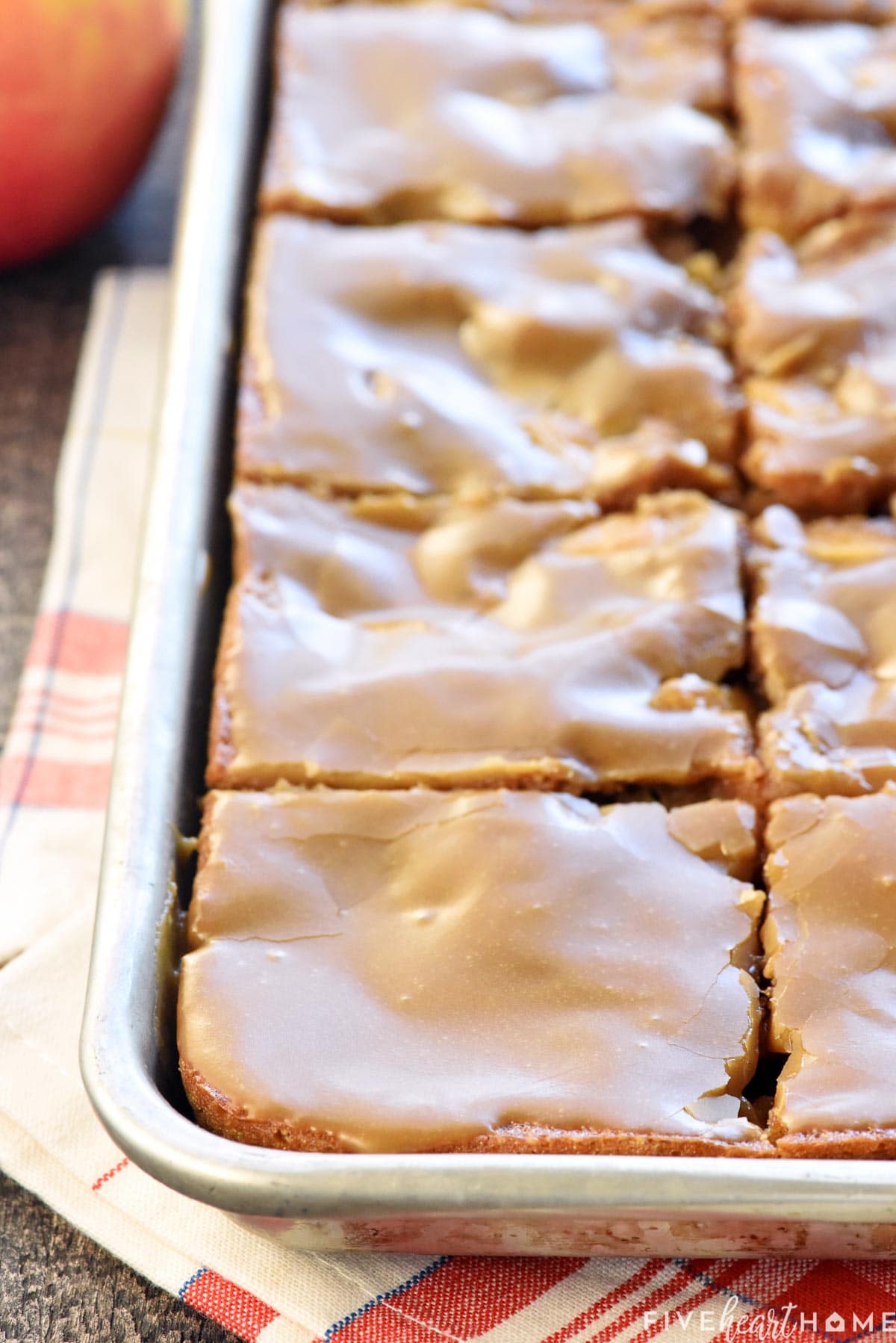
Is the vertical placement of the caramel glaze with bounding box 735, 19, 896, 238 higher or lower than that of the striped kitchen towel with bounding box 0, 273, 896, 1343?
higher

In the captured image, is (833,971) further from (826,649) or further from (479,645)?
(479,645)

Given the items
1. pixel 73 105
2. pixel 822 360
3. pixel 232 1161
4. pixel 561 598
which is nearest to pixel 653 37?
pixel 822 360

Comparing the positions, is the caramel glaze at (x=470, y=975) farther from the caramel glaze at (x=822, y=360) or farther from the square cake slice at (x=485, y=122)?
the square cake slice at (x=485, y=122)

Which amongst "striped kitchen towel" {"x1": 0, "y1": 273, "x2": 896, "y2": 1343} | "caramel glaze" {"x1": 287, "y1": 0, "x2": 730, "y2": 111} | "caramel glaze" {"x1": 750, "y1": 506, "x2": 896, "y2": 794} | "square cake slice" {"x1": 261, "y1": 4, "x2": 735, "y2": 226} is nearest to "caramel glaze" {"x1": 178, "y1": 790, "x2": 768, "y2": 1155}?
"caramel glaze" {"x1": 750, "y1": 506, "x2": 896, "y2": 794}

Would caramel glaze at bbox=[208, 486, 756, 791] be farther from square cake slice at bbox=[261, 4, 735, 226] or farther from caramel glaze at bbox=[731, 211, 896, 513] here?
square cake slice at bbox=[261, 4, 735, 226]

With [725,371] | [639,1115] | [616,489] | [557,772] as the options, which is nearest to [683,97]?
[725,371]

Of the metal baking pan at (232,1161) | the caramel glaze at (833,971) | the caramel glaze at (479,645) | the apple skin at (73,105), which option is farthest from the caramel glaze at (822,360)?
the apple skin at (73,105)
